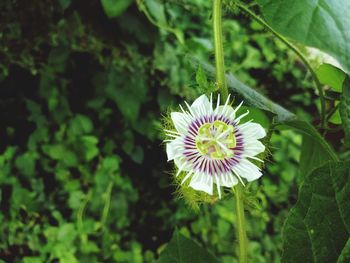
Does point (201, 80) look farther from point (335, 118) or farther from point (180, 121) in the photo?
point (335, 118)

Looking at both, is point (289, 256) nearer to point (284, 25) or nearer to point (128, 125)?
point (284, 25)

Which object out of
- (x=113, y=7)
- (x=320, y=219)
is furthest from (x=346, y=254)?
(x=113, y=7)

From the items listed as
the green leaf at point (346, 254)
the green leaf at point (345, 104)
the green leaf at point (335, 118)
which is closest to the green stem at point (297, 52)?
the green leaf at point (335, 118)

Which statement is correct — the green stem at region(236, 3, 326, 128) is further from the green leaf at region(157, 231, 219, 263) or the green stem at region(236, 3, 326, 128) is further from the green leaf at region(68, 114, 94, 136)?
the green leaf at region(68, 114, 94, 136)

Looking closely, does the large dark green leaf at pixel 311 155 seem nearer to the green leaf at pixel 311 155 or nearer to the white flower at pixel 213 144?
the green leaf at pixel 311 155

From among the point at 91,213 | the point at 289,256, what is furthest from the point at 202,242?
the point at 289,256
